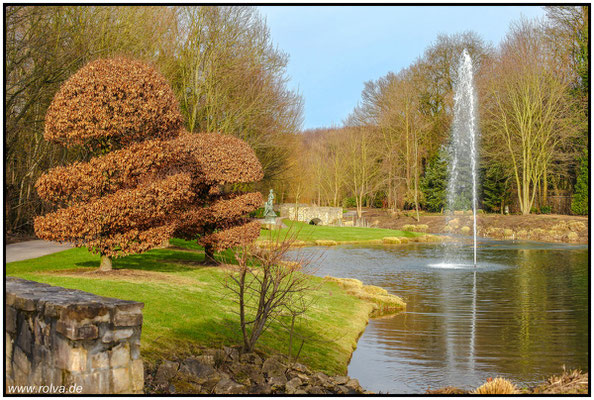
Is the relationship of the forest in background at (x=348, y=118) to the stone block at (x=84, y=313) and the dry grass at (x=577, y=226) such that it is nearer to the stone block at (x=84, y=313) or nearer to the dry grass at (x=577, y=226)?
the dry grass at (x=577, y=226)

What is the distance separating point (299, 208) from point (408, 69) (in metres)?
16.0

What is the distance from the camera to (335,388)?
7.02 metres

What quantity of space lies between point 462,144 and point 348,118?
1164 cm

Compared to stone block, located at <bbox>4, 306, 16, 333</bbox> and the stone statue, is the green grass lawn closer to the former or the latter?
the stone statue

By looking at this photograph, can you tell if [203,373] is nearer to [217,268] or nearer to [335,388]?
[335,388]

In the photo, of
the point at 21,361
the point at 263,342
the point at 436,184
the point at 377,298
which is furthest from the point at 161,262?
the point at 436,184

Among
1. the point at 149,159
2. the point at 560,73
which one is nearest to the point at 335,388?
the point at 149,159

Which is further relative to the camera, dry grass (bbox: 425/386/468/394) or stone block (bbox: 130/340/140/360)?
dry grass (bbox: 425/386/468/394)

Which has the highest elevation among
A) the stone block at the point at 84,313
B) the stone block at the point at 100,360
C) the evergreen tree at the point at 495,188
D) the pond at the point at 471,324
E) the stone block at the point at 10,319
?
the evergreen tree at the point at 495,188

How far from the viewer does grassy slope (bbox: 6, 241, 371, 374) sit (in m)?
8.27

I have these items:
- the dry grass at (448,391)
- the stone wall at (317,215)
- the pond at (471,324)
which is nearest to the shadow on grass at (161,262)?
the pond at (471,324)

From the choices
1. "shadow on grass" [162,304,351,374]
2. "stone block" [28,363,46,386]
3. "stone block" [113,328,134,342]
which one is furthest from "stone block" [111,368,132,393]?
"shadow on grass" [162,304,351,374]

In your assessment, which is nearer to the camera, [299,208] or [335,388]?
[335,388]

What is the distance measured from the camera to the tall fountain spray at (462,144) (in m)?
40.9
